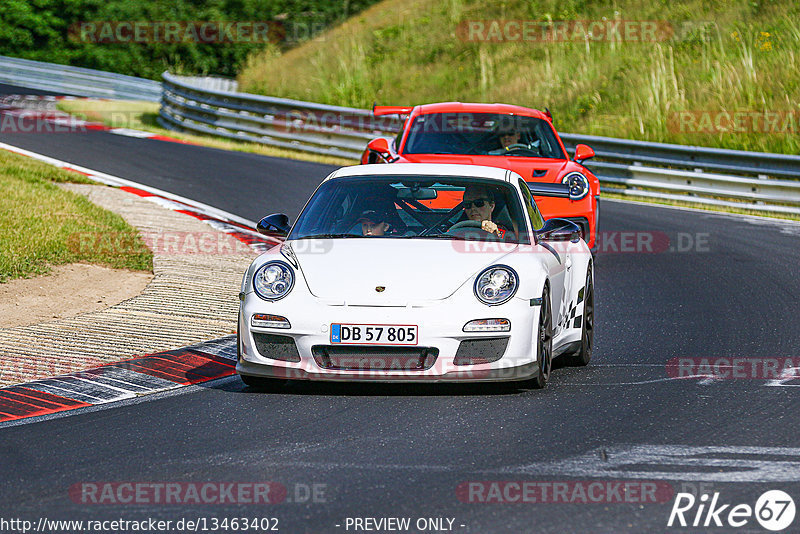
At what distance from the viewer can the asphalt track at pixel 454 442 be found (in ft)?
16.9

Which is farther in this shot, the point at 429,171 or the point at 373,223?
the point at 429,171

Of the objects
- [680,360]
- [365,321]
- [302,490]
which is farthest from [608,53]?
[302,490]

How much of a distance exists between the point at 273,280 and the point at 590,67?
2201 cm

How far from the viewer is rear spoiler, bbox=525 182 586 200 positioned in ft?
40.8

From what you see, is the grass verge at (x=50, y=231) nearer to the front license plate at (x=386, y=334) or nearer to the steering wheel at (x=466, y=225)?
the steering wheel at (x=466, y=225)

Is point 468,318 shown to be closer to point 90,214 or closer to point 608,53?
point 90,214

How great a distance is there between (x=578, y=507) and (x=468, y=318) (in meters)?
2.13

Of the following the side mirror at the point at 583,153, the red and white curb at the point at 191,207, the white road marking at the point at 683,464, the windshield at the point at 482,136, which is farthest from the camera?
the red and white curb at the point at 191,207

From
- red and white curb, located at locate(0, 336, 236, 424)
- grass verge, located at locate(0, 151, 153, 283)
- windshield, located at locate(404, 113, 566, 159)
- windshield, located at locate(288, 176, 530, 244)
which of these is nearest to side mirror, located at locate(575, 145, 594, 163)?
windshield, located at locate(404, 113, 566, 159)

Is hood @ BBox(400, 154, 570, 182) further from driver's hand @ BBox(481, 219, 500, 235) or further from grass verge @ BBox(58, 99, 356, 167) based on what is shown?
grass verge @ BBox(58, 99, 356, 167)

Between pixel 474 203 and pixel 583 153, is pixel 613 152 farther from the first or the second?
pixel 474 203

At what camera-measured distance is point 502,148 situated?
13.6 metres

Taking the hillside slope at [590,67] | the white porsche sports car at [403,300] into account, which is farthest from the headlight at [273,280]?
the hillside slope at [590,67]

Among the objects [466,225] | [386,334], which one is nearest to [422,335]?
[386,334]
